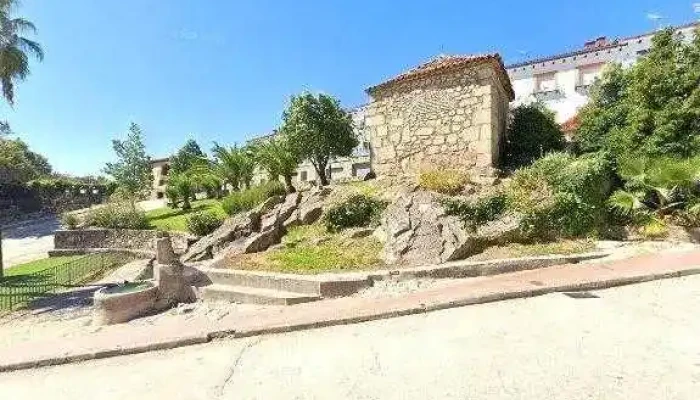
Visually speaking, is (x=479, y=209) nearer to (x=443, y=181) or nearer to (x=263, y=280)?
(x=443, y=181)

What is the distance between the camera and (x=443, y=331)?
586 centimetres

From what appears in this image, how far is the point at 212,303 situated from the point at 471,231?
18.9 ft

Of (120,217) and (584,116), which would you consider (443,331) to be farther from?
(120,217)

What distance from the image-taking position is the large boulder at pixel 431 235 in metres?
9.68

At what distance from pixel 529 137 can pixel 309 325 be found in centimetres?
1209

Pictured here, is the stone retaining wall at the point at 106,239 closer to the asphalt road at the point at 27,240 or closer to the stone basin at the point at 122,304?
the asphalt road at the point at 27,240

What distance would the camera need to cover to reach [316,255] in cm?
1095

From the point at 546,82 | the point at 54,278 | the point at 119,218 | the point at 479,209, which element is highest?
the point at 546,82

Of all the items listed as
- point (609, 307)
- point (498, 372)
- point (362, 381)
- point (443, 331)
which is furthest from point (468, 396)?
point (609, 307)

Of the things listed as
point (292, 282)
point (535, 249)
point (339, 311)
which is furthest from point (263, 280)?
point (535, 249)

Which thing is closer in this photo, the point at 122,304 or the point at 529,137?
the point at 122,304

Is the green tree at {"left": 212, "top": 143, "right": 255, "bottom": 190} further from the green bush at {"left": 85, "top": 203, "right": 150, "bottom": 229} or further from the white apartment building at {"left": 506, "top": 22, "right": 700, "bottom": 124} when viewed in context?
the white apartment building at {"left": 506, "top": 22, "right": 700, "bottom": 124}

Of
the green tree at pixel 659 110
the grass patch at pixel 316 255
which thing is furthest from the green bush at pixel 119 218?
the green tree at pixel 659 110

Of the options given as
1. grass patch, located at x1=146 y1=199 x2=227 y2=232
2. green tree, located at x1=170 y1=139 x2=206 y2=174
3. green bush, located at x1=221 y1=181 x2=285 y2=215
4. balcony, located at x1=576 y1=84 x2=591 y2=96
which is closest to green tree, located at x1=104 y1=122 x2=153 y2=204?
green tree, located at x1=170 y1=139 x2=206 y2=174
